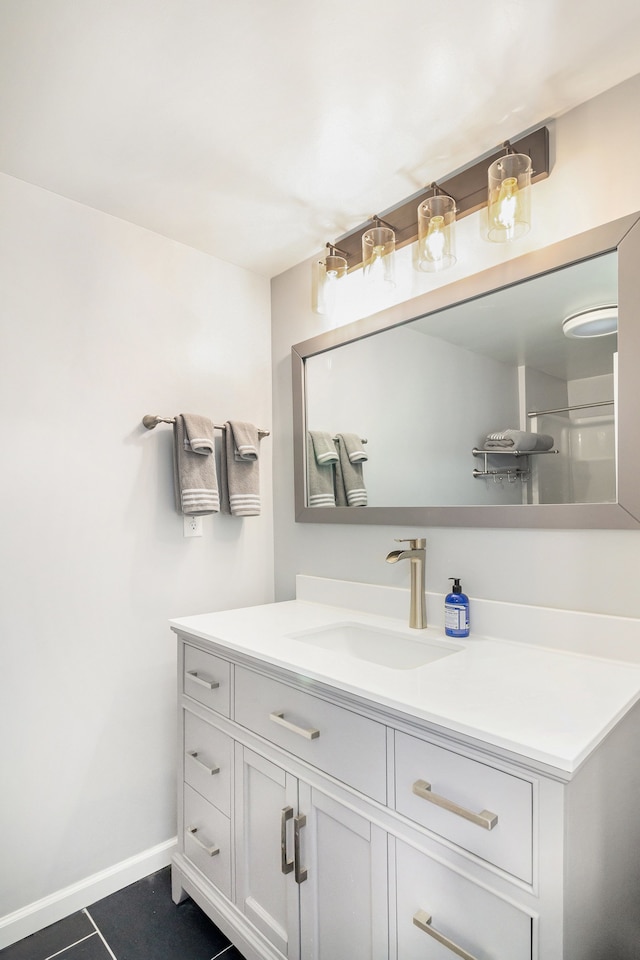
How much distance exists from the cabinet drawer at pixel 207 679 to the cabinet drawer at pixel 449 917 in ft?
2.09

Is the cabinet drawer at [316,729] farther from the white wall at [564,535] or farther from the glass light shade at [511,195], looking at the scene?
the glass light shade at [511,195]

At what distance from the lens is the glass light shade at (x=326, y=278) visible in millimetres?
1808

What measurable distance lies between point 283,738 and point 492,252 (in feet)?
4.65

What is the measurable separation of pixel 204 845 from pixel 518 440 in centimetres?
145

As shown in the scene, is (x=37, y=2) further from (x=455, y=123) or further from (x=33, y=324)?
(x=455, y=123)

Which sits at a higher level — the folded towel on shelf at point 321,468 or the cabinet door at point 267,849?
the folded towel on shelf at point 321,468

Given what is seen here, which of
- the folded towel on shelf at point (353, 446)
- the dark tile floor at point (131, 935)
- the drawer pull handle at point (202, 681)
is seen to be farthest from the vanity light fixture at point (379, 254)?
the dark tile floor at point (131, 935)

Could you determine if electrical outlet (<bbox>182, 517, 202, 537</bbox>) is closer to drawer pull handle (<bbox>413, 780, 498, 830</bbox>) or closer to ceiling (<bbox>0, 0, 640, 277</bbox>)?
ceiling (<bbox>0, 0, 640, 277</bbox>)

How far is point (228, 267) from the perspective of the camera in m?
2.17

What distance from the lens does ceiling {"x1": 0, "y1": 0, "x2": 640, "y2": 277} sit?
1112 mm

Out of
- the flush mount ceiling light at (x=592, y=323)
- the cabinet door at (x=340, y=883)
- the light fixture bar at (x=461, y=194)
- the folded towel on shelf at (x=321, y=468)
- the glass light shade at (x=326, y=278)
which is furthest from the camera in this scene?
the folded towel on shelf at (x=321, y=468)

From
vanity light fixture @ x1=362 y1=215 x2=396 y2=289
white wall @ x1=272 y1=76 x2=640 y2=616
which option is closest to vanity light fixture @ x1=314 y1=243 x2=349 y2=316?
vanity light fixture @ x1=362 y1=215 x2=396 y2=289

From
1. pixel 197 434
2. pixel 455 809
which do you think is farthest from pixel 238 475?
pixel 455 809

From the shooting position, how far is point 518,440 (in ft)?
4.66
